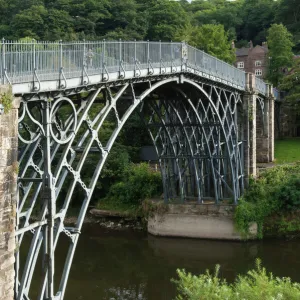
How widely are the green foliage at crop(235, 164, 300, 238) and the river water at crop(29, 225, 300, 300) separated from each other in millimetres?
1461

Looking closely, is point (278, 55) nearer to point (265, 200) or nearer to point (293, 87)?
point (293, 87)

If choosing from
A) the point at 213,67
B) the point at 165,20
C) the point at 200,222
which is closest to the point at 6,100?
the point at 213,67

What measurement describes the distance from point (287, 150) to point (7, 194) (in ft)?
130

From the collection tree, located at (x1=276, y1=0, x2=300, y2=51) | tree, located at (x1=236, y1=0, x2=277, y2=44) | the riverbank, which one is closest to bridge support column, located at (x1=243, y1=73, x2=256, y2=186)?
→ the riverbank

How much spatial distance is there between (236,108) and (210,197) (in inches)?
239

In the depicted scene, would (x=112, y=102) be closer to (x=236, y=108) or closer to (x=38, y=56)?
(x=38, y=56)

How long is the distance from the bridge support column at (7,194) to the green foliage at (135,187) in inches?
979

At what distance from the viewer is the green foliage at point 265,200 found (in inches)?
1201

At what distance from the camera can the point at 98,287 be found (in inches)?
904

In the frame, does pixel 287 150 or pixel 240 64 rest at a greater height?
pixel 240 64

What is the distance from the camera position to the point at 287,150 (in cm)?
4616

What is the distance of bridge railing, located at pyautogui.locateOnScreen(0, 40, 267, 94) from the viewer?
11.3 meters

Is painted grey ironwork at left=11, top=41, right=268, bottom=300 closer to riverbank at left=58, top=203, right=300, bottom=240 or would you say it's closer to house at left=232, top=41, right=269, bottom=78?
riverbank at left=58, top=203, right=300, bottom=240

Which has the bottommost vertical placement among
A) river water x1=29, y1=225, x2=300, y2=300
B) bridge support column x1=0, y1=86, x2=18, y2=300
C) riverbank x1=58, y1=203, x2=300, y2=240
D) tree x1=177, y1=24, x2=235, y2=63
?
river water x1=29, y1=225, x2=300, y2=300
